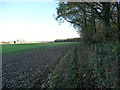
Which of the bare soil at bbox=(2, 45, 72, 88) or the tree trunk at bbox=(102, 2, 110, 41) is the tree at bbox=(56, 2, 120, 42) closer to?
the tree trunk at bbox=(102, 2, 110, 41)

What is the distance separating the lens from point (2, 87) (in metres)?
5.55

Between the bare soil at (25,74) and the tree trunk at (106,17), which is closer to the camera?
the bare soil at (25,74)

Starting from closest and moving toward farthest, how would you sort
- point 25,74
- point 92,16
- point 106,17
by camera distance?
point 25,74
point 106,17
point 92,16

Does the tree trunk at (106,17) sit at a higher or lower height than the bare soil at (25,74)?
higher

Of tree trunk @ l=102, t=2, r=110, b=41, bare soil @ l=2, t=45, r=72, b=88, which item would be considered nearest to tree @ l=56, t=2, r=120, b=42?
tree trunk @ l=102, t=2, r=110, b=41

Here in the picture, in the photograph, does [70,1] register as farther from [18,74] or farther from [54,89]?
[54,89]

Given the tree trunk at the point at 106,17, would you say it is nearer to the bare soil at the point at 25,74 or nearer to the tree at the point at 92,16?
the tree at the point at 92,16

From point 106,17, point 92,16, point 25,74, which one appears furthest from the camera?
point 92,16

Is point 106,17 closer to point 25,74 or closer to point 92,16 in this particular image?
point 92,16

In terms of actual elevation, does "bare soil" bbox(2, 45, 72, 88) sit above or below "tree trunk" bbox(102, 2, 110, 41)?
below

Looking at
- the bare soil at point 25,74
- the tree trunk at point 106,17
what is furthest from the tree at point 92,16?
the bare soil at point 25,74

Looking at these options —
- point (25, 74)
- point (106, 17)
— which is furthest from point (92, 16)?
point (25, 74)

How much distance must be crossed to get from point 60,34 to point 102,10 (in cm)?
405

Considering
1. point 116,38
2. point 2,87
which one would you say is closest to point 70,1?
point 116,38
